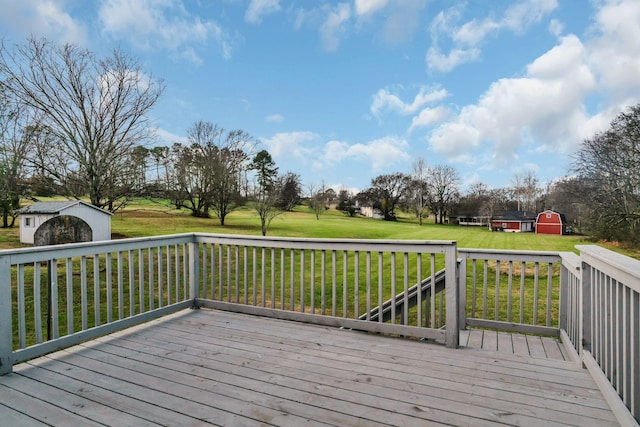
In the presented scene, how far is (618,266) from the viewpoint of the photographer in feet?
5.15

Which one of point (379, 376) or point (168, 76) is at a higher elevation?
point (168, 76)

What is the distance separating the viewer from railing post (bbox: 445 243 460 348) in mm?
2771

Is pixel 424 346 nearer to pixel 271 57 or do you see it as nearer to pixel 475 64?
pixel 271 57

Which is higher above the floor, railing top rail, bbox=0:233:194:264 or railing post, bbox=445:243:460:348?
railing top rail, bbox=0:233:194:264

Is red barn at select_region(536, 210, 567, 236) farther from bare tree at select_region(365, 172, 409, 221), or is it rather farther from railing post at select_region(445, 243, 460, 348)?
railing post at select_region(445, 243, 460, 348)

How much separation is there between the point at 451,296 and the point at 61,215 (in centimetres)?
919

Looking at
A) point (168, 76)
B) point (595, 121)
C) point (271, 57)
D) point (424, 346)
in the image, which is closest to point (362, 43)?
point (271, 57)

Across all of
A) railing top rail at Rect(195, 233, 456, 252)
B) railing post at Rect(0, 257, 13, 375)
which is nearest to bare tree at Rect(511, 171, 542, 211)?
railing top rail at Rect(195, 233, 456, 252)

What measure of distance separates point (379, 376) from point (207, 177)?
62.4 ft

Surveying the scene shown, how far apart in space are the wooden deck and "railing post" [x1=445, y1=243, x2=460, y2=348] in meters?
0.11

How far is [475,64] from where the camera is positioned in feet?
44.7

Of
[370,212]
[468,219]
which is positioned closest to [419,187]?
[370,212]

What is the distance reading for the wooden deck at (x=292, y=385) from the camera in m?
1.79

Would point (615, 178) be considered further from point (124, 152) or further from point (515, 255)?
point (124, 152)
